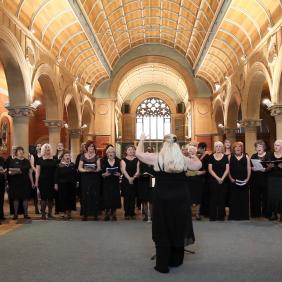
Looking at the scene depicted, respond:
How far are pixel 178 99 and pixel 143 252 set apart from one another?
103ft

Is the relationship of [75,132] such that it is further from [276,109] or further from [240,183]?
[240,183]

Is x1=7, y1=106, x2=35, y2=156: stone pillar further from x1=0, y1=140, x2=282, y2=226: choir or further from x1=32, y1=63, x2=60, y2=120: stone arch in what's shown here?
x1=0, y1=140, x2=282, y2=226: choir

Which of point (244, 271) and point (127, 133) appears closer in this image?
point (244, 271)

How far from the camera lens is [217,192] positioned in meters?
8.30

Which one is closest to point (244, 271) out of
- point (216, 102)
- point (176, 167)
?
point (176, 167)

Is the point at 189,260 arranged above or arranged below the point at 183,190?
below

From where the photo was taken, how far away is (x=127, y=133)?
3581 cm

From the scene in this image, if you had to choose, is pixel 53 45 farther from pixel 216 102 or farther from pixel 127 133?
pixel 127 133

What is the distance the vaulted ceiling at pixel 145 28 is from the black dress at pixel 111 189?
6289 millimetres

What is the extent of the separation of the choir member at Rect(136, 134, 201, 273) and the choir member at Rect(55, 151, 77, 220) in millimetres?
4203

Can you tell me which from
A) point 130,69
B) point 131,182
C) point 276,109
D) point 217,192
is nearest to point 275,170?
point 217,192

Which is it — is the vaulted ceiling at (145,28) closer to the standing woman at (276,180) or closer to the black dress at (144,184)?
the standing woman at (276,180)

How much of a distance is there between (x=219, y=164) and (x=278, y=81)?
6.34 meters

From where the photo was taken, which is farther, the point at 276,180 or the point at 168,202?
the point at 276,180
